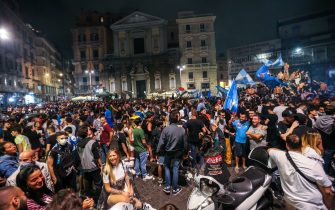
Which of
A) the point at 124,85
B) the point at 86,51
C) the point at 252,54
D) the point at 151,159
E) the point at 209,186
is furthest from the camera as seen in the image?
the point at 86,51

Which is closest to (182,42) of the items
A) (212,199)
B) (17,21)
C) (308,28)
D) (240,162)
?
(308,28)

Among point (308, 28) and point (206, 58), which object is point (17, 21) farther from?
point (308, 28)

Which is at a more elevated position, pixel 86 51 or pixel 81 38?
pixel 81 38

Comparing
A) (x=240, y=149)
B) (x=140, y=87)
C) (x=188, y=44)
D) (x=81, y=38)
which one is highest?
(x=81, y=38)

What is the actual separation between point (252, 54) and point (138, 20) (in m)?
23.9

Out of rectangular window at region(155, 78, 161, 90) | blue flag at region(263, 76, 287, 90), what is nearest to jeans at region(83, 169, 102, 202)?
blue flag at region(263, 76, 287, 90)

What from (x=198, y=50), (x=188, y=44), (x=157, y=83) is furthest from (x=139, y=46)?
(x=198, y=50)

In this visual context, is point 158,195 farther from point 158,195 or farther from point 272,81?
point 272,81

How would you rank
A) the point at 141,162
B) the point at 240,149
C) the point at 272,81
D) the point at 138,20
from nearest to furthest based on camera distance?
the point at 240,149 < the point at 141,162 < the point at 272,81 < the point at 138,20

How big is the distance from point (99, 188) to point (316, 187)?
4169mm

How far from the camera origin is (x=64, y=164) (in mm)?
5129

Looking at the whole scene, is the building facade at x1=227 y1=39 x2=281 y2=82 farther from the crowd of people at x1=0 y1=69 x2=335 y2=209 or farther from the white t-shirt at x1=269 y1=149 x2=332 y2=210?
the white t-shirt at x1=269 y1=149 x2=332 y2=210

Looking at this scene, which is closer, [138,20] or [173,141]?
[173,141]

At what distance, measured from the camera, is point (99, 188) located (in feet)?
18.5
